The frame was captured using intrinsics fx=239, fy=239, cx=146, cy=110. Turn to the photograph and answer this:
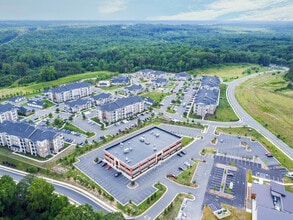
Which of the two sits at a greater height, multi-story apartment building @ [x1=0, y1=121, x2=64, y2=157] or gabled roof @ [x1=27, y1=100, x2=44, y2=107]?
multi-story apartment building @ [x1=0, y1=121, x2=64, y2=157]

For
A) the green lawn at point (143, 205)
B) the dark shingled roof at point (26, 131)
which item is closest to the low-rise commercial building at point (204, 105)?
the green lawn at point (143, 205)

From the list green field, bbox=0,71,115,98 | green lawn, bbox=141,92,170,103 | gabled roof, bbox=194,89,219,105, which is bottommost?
green field, bbox=0,71,115,98

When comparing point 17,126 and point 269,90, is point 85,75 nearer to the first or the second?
point 17,126

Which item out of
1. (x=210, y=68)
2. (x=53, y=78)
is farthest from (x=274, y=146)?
(x=53, y=78)

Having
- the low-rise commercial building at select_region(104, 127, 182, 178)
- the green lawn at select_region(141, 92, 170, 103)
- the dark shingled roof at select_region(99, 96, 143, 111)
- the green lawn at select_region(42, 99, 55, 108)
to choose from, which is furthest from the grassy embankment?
the green lawn at select_region(42, 99, 55, 108)

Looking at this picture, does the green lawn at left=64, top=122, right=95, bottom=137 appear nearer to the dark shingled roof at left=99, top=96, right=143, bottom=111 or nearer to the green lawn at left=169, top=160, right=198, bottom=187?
the dark shingled roof at left=99, top=96, right=143, bottom=111

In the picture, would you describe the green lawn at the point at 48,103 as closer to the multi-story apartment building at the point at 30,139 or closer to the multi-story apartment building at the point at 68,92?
the multi-story apartment building at the point at 68,92

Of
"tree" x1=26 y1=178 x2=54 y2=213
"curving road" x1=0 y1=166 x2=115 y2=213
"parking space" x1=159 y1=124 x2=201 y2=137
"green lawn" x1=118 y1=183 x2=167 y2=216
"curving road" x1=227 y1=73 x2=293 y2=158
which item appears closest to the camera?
"tree" x1=26 y1=178 x2=54 y2=213
